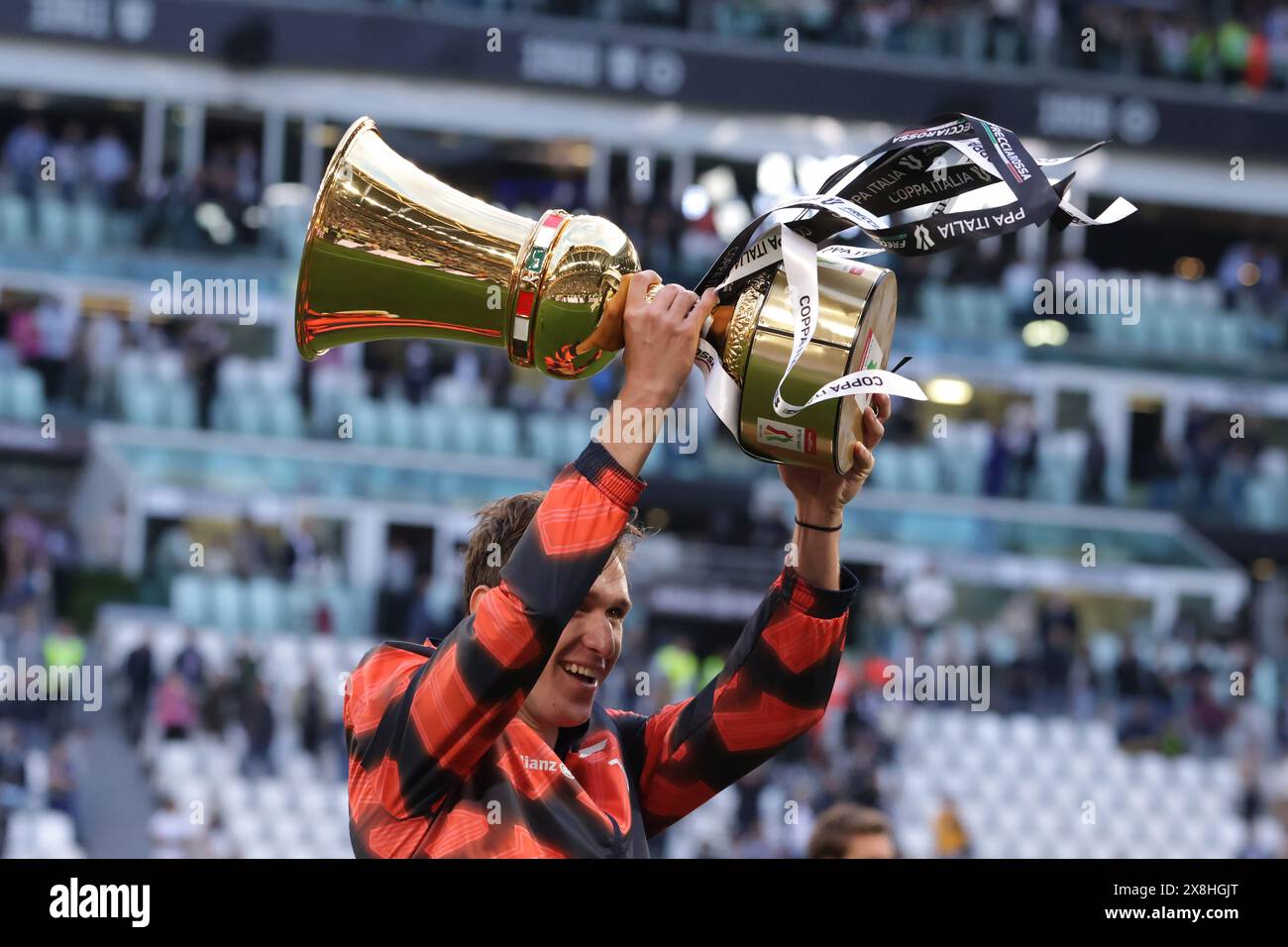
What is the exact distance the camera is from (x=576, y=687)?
8.80 ft

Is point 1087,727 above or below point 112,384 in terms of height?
below

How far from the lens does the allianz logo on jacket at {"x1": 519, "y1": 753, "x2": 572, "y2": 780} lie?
8.54ft

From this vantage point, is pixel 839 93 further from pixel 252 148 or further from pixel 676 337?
pixel 676 337

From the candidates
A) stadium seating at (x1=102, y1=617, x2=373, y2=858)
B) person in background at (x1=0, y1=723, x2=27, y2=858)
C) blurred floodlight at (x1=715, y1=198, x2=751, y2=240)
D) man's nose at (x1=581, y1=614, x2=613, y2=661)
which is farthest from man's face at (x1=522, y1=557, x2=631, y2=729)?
blurred floodlight at (x1=715, y1=198, x2=751, y2=240)

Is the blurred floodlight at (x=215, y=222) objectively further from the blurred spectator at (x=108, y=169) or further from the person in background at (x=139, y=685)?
the person in background at (x=139, y=685)

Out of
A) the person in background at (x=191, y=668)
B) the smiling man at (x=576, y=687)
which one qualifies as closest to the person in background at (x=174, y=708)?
the person in background at (x=191, y=668)

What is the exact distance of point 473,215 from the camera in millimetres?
2668

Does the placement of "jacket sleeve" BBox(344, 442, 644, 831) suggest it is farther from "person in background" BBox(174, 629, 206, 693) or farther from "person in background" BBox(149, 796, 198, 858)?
"person in background" BBox(174, 629, 206, 693)

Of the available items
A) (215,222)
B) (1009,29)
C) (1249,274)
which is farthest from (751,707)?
(1249,274)

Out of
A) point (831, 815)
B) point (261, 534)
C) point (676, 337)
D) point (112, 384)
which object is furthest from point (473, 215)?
point (112, 384)

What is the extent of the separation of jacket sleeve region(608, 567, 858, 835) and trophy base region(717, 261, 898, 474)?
288mm

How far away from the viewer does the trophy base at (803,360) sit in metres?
2.54

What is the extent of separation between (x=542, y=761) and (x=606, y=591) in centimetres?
24

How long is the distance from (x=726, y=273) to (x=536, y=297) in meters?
0.27
